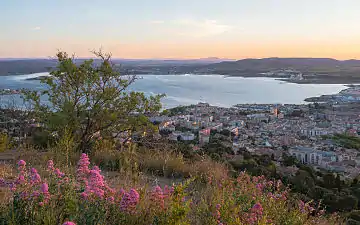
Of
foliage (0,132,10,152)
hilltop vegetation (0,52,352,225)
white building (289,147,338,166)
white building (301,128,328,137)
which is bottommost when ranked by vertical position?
white building (301,128,328,137)

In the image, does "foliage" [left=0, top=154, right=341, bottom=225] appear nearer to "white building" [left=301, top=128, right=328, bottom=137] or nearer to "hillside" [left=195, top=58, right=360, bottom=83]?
"white building" [left=301, top=128, right=328, bottom=137]

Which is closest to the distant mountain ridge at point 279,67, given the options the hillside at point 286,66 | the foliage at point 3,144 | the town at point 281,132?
the hillside at point 286,66

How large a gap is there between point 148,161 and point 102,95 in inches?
55.5

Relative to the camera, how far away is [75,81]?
6078 millimetres

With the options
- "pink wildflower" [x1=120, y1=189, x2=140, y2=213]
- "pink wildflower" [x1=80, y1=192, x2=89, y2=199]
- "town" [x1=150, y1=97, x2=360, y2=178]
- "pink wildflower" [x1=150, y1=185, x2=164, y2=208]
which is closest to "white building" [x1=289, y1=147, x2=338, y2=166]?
"town" [x1=150, y1=97, x2=360, y2=178]

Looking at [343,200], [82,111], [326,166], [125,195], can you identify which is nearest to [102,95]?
[82,111]

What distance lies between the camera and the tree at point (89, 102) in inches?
235

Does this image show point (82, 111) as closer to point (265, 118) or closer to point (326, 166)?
point (326, 166)

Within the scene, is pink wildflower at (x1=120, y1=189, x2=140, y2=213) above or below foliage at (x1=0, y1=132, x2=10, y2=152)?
above

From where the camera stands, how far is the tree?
5.98 m

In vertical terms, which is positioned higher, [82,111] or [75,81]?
[75,81]

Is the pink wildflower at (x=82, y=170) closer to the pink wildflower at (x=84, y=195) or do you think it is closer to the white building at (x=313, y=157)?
the pink wildflower at (x=84, y=195)

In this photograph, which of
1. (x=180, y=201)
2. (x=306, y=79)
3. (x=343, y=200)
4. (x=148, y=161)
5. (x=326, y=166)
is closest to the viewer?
(x=180, y=201)

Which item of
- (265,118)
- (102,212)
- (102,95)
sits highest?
(102,95)
